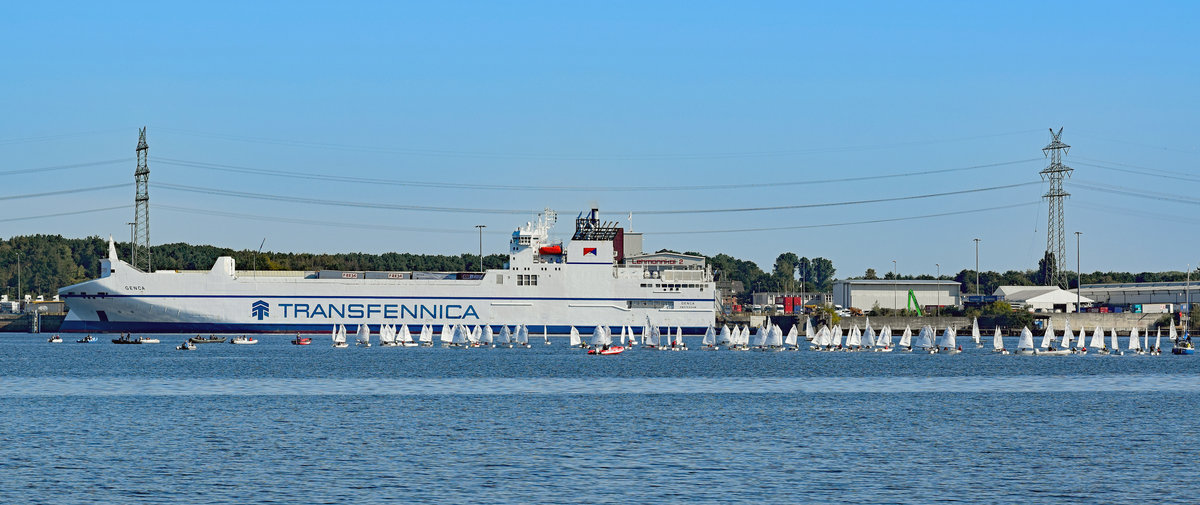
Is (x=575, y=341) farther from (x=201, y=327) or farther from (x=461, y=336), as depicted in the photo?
(x=201, y=327)

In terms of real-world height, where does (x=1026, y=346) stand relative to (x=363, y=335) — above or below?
below

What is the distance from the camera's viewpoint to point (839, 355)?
113938 millimetres

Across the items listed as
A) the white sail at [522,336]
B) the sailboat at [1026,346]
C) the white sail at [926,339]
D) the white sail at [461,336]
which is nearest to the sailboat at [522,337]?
the white sail at [522,336]

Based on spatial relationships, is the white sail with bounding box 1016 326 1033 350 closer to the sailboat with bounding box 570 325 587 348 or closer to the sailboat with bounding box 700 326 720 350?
the sailboat with bounding box 700 326 720 350

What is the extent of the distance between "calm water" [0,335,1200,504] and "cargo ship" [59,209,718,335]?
5776 centimetres

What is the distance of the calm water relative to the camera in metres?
32.9

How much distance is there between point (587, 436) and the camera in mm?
44062

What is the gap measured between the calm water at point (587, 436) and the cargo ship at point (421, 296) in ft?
190

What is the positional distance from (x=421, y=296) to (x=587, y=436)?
102 m

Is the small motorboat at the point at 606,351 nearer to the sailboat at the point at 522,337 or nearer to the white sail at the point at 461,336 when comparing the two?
the sailboat at the point at 522,337

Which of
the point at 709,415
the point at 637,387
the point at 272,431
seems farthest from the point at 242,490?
the point at 637,387

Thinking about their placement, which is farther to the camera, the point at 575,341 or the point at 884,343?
the point at 575,341

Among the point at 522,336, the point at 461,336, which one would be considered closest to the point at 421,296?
the point at 461,336

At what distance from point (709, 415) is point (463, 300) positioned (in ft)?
312
